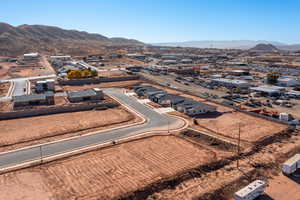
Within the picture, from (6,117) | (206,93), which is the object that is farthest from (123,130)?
(206,93)

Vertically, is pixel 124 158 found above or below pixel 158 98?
below

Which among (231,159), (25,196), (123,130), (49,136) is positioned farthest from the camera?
(123,130)

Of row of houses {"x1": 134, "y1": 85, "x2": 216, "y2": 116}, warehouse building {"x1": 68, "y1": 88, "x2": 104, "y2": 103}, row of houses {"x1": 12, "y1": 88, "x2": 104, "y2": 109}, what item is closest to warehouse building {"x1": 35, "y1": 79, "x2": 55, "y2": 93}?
row of houses {"x1": 12, "y1": 88, "x2": 104, "y2": 109}

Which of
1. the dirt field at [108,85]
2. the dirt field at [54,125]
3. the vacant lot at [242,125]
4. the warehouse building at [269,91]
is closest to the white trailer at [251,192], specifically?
the vacant lot at [242,125]

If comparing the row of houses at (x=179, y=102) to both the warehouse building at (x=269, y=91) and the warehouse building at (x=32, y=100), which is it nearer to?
the warehouse building at (x=32, y=100)

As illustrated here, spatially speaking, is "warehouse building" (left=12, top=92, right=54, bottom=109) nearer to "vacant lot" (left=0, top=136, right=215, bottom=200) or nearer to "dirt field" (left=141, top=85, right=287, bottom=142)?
"vacant lot" (left=0, top=136, right=215, bottom=200)

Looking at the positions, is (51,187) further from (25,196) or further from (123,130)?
(123,130)

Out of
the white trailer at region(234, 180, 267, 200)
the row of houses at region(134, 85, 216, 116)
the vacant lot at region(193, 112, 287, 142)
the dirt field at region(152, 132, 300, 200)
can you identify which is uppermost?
the row of houses at region(134, 85, 216, 116)

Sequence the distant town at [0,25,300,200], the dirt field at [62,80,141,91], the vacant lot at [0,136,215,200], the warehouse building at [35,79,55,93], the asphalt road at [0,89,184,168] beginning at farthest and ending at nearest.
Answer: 1. the dirt field at [62,80,141,91]
2. the warehouse building at [35,79,55,93]
3. the asphalt road at [0,89,184,168]
4. the distant town at [0,25,300,200]
5. the vacant lot at [0,136,215,200]
